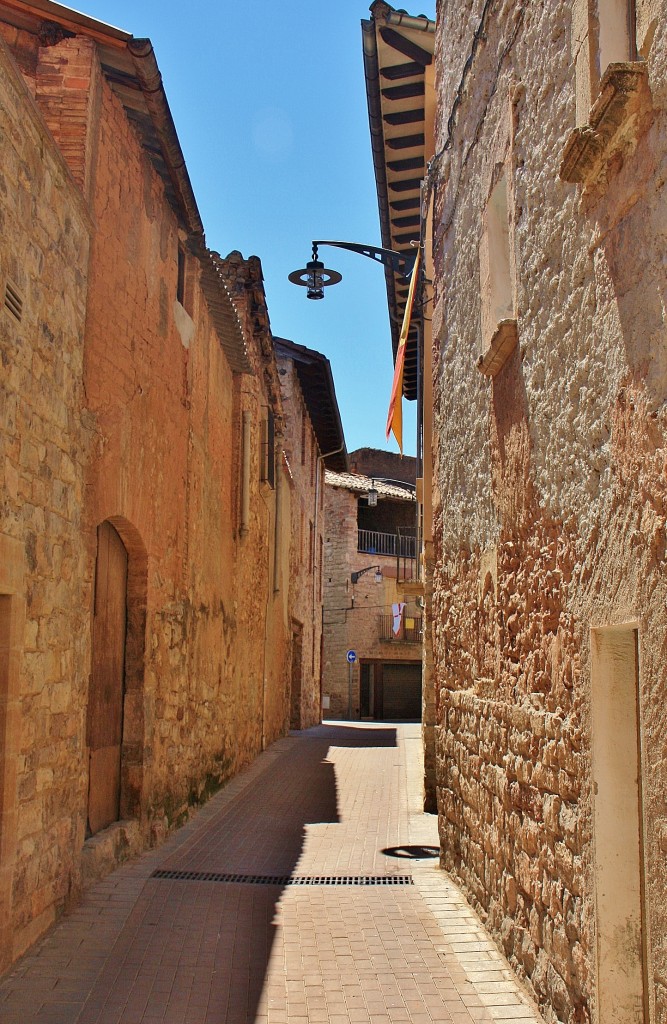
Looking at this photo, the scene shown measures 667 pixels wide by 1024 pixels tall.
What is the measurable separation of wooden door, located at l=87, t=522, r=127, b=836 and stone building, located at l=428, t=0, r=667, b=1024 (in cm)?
244

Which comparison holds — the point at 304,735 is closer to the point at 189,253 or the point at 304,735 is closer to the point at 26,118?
the point at 189,253

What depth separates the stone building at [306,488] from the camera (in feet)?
67.6

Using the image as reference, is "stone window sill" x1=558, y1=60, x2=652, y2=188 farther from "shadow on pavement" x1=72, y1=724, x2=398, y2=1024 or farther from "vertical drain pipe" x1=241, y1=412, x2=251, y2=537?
"vertical drain pipe" x1=241, y1=412, x2=251, y2=537

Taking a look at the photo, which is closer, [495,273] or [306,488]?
[495,273]

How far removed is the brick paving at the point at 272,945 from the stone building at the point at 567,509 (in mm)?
331

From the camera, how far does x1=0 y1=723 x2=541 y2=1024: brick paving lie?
14.8 ft

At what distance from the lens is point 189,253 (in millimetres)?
9836

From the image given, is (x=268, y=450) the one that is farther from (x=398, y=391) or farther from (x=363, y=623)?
(x=363, y=623)

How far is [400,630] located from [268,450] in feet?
61.5

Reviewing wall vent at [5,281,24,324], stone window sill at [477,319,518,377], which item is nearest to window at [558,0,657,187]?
stone window sill at [477,319,518,377]

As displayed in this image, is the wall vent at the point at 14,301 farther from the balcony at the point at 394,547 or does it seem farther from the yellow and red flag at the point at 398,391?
the balcony at the point at 394,547

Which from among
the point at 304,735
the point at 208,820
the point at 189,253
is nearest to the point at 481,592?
the point at 208,820

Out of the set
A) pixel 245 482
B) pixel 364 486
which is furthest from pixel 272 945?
pixel 364 486

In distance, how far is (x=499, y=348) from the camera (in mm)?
5418
